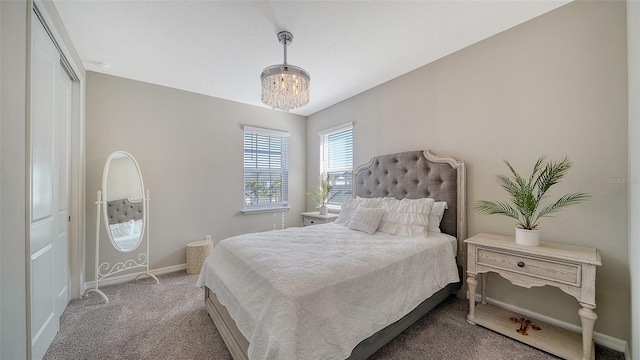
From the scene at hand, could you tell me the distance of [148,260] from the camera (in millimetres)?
3127

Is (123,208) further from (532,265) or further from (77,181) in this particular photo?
(532,265)

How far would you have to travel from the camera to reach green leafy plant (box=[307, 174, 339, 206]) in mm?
4043

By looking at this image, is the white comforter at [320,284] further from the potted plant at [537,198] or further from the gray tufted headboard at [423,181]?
the potted plant at [537,198]

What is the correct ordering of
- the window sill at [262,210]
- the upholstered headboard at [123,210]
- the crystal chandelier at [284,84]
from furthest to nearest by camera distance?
the window sill at [262,210]
the upholstered headboard at [123,210]
the crystal chandelier at [284,84]

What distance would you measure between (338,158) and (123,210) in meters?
3.13

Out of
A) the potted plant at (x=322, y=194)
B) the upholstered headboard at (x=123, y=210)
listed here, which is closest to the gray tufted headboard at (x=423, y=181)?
the potted plant at (x=322, y=194)

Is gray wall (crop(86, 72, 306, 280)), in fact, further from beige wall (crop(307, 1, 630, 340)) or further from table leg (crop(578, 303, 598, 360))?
table leg (crop(578, 303, 598, 360))

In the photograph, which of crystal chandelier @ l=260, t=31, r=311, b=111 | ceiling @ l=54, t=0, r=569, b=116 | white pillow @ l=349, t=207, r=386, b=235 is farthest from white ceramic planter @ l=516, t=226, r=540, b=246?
crystal chandelier @ l=260, t=31, r=311, b=111

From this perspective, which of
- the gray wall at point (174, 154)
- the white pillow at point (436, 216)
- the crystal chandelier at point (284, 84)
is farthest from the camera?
the gray wall at point (174, 154)

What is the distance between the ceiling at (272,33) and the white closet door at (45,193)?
1.72ft

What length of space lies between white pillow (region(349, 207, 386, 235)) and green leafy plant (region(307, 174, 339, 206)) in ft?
4.41

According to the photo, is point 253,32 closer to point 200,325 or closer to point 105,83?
point 105,83

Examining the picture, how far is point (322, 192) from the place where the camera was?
161 inches

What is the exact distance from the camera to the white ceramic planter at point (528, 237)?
1789 millimetres
